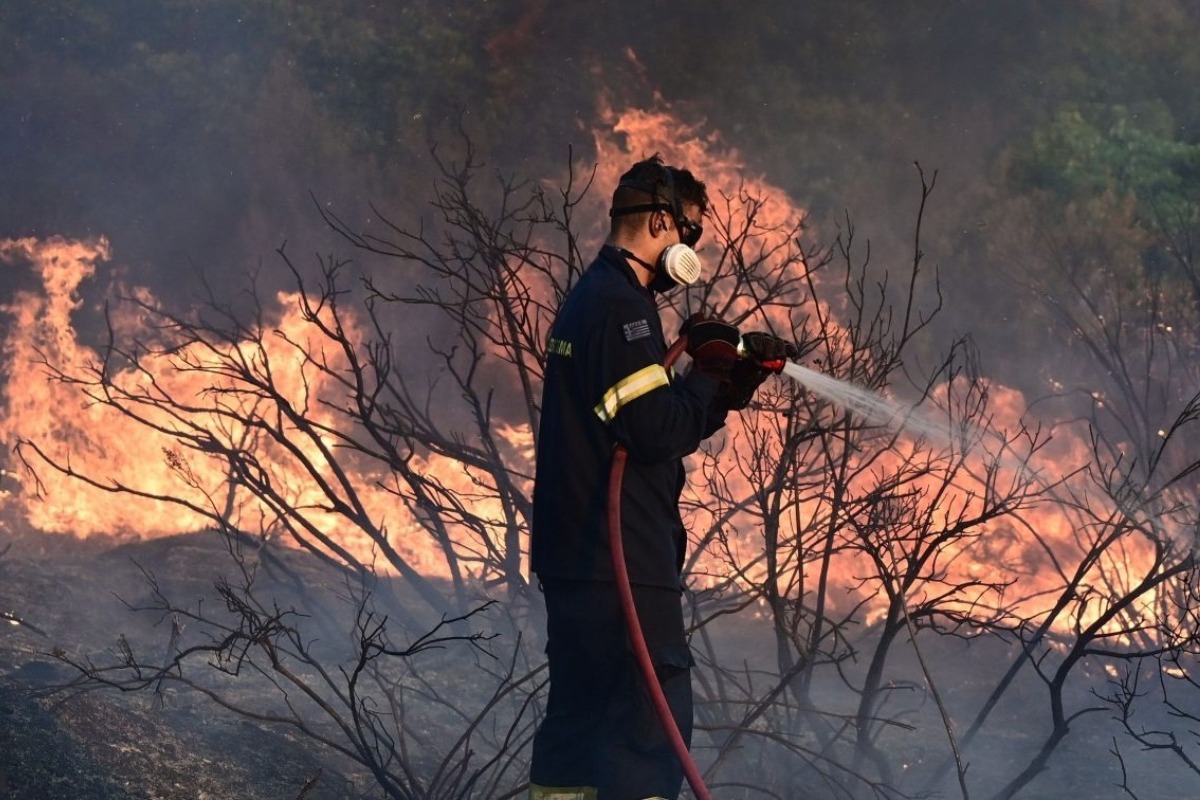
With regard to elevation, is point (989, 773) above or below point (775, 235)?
below

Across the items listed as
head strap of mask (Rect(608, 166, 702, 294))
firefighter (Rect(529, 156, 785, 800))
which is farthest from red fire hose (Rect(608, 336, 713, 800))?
head strap of mask (Rect(608, 166, 702, 294))

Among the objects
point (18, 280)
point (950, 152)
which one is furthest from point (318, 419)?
point (950, 152)

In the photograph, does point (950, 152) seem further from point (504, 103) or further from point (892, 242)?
point (504, 103)

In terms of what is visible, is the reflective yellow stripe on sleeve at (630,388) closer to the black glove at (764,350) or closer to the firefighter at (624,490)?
the firefighter at (624,490)

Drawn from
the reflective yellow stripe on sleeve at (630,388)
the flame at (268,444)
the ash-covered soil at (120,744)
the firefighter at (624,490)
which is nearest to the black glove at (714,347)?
the firefighter at (624,490)

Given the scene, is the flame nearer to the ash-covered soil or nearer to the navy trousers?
Result: the ash-covered soil

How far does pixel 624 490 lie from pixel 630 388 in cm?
30

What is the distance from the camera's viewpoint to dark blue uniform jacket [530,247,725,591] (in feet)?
9.59

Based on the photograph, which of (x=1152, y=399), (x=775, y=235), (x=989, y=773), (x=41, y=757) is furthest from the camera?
(x=775, y=235)

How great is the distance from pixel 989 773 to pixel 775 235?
18.3 ft

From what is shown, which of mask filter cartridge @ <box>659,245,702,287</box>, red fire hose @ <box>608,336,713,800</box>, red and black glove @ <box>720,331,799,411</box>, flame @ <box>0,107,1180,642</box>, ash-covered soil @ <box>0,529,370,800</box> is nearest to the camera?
red fire hose @ <box>608,336,713,800</box>

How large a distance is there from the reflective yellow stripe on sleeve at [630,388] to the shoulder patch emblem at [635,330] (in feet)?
0.29

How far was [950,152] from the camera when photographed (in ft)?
37.0

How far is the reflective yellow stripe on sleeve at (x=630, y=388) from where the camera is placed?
2.91 meters
